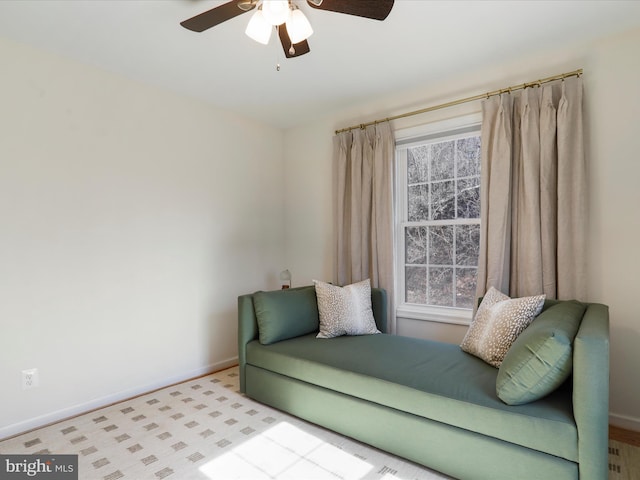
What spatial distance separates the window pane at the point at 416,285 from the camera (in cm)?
320

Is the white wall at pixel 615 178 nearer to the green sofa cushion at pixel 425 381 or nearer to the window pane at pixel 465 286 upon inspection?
the window pane at pixel 465 286

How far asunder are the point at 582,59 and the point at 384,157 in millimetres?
1523

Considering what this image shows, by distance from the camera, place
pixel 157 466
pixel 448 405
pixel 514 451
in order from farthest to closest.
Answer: pixel 157 466 → pixel 448 405 → pixel 514 451

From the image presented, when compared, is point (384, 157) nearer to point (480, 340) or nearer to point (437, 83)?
point (437, 83)

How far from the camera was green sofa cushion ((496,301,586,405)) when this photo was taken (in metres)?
1.54

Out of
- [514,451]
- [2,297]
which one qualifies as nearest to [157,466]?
[2,297]

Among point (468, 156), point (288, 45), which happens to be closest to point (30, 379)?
point (288, 45)

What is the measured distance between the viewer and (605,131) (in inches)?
91.4

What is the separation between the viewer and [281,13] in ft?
5.17

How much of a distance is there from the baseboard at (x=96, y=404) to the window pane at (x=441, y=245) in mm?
2255

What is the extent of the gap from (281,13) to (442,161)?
1.99 metres

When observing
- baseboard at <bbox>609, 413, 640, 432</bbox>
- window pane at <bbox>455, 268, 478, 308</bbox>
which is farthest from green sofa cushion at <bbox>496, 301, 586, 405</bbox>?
window pane at <bbox>455, 268, 478, 308</bbox>

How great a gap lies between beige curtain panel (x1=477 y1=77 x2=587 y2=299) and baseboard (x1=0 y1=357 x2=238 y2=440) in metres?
2.53

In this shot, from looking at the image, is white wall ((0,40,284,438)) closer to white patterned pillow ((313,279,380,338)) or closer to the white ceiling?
the white ceiling
